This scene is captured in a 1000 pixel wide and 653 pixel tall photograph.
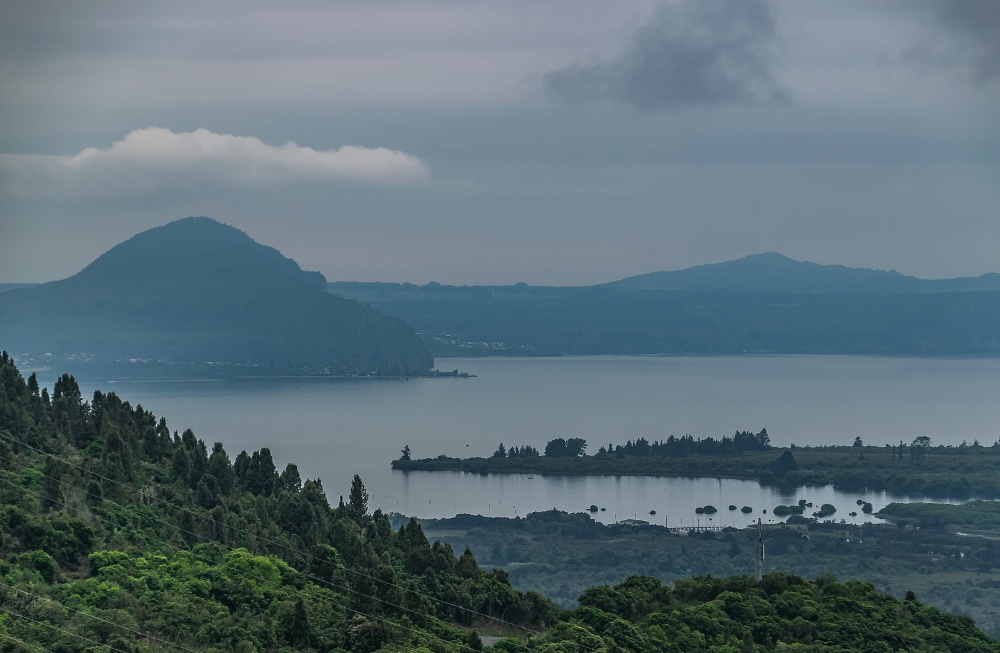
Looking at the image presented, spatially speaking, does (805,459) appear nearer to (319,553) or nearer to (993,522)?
(993,522)

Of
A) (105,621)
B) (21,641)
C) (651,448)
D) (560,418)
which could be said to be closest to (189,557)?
(105,621)

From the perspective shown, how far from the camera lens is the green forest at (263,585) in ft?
71.4

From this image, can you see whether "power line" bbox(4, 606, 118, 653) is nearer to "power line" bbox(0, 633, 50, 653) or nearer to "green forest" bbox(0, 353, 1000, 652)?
"green forest" bbox(0, 353, 1000, 652)

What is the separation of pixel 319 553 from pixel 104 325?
180m

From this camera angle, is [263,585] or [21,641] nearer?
[21,641]

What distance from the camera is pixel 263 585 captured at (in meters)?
24.1

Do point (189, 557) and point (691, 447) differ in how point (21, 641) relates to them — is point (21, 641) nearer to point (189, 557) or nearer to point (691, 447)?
point (189, 557)

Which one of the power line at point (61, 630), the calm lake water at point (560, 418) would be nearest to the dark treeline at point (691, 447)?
the calm lake water at point (560, 418)

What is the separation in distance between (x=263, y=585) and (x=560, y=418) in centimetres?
9969

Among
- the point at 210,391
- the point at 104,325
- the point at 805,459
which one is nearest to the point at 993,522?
the point at 805,459

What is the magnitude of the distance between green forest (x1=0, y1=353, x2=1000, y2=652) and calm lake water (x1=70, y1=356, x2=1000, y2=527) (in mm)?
35312

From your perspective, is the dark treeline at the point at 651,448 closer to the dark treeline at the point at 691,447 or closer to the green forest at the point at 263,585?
the dark treeline at the point at 691,447

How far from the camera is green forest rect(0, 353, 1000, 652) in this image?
21766mm

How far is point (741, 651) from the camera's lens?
2502 cm
